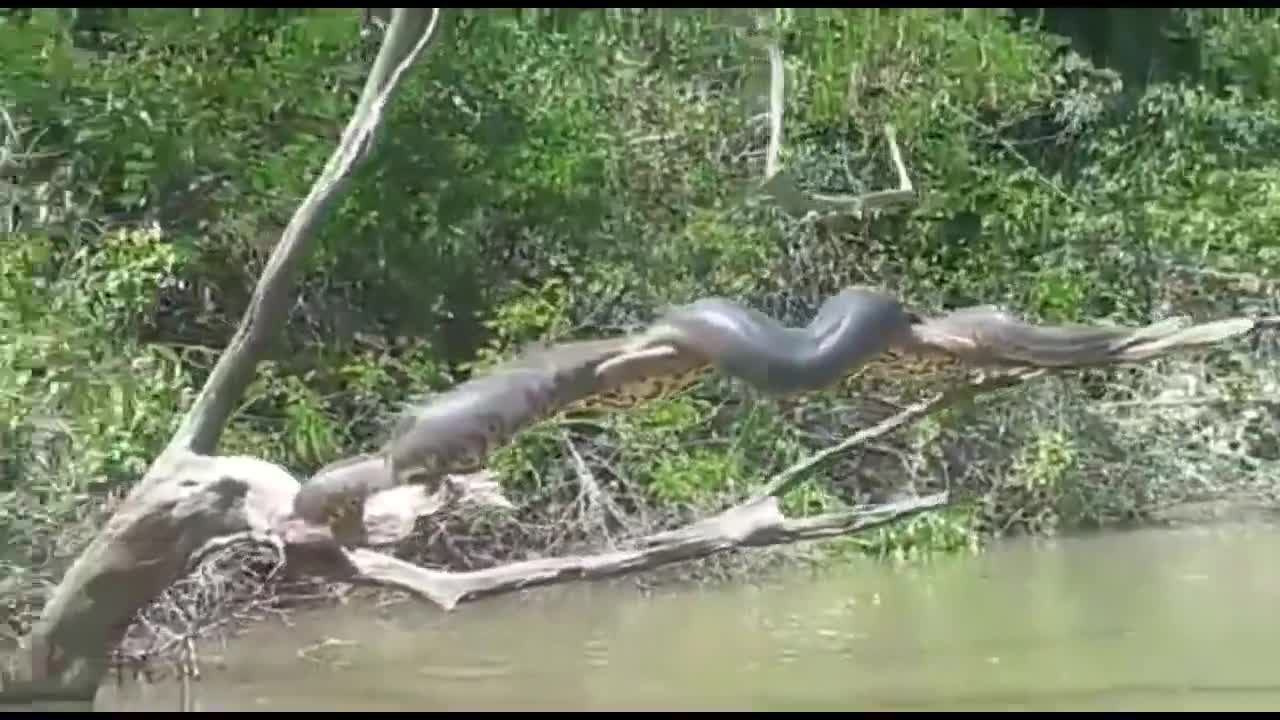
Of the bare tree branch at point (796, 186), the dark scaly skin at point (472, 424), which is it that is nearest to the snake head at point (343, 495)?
the dark scaly skin at point (472, 424)

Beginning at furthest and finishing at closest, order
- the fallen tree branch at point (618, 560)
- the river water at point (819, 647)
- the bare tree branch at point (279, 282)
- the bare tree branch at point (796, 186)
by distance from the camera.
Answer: the bare tree branch at point (796, 186) < the river water at point (819, 647) < the bare tree branch at point (279, 282) < the fallen tree branch at point (618, 560)

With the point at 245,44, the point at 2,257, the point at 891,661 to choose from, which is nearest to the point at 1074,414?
the point at 891,661

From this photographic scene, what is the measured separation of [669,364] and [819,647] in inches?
57.7

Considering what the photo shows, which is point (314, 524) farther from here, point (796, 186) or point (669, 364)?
point (796, 186)

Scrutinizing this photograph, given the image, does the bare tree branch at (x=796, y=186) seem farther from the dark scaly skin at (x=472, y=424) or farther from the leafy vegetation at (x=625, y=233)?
the dark scaly skin at (x=472, y=424)

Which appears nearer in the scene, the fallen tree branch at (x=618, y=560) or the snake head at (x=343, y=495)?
the snake head at (x=343, y=495)

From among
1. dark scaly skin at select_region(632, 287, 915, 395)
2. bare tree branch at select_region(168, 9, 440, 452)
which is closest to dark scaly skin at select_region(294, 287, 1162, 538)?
dark scaly skin at select_region(632, 287, 915, 395)

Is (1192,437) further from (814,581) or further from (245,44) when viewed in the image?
(245,44)

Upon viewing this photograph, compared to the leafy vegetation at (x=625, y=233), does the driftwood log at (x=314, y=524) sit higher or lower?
lower

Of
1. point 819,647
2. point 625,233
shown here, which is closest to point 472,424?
point 819,647

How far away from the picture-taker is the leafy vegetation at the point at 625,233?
3.27m

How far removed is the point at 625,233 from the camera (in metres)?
3.88

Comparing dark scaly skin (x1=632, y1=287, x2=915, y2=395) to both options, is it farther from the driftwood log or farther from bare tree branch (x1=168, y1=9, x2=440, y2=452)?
bare tree branch (x1=168, y1=9, x2=440, y2=452)

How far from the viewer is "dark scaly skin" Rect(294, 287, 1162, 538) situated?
71.6 inches
